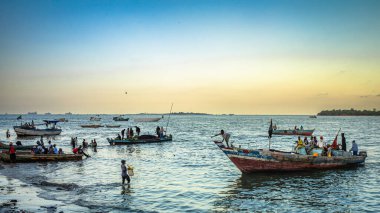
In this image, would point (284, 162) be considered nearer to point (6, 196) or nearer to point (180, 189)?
point (180, 189)

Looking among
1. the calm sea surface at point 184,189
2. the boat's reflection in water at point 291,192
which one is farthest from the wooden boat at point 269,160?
the calm sea surface at point 184,189

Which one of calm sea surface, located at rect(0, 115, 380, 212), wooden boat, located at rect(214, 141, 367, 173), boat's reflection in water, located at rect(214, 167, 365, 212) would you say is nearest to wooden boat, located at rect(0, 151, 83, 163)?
calm sea surface, located at rect(0, 115, 380, 212)

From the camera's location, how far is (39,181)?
23.0 meters

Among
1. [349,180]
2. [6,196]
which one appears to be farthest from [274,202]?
[6,196]

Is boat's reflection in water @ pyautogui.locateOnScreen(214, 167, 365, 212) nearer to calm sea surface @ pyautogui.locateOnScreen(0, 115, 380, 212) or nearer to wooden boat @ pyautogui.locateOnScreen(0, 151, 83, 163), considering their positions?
calm sea surface @ pyautogui.locateOnScreen(0, 115, 380, 212)

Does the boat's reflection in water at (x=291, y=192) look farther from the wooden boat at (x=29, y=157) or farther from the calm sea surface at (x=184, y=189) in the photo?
the wooden boat at (x=29, y=157)

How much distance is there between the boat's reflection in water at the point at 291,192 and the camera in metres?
17.4

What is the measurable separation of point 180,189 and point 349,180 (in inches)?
461

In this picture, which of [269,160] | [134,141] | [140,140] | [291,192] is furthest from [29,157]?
[291,192]

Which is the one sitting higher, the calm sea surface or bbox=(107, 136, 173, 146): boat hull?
bbox=(107, 136, 173, 146): boat hull

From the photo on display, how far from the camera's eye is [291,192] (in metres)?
20.3

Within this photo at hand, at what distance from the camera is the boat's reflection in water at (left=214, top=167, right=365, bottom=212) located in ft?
57.1

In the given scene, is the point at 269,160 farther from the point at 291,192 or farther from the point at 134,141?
the point at 134,141

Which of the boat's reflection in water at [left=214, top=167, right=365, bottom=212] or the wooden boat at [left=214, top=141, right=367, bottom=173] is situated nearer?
the boat's reflection in water at [left=214, top=167, right=365, bottom=212]
